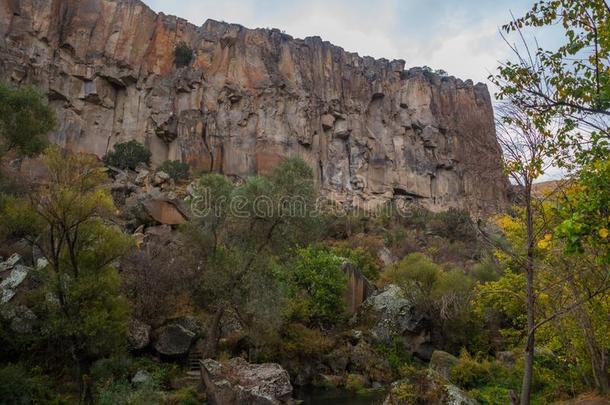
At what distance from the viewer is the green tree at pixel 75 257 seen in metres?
15.1

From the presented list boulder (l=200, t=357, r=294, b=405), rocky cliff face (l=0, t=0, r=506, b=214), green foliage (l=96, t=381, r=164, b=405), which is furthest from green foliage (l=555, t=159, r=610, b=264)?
rocky cliff face (l=0, t=0, r=506, b=214)

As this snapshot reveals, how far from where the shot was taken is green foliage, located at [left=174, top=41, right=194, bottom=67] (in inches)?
2227

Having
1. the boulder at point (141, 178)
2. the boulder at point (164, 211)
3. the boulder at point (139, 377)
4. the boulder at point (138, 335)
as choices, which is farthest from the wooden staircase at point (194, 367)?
the boulder at point (141, 178)

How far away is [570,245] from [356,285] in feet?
83.3

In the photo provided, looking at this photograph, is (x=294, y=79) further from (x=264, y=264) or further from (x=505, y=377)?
(x=505, y=377)

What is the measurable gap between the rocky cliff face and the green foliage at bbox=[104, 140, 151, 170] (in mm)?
3106

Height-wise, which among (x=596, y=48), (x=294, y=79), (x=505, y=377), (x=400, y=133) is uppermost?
(x=294, y=79)

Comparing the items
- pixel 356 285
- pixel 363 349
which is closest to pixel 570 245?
pixel 363 349

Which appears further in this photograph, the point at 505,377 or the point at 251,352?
the point at 251,352

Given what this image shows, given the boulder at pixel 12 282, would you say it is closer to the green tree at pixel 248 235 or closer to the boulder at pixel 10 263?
the boulder at pixel 10 263

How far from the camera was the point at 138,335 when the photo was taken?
788 inches

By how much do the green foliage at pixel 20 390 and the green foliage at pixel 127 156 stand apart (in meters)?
35.9

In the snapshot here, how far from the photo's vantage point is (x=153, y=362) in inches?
770

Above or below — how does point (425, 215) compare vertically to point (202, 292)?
above
